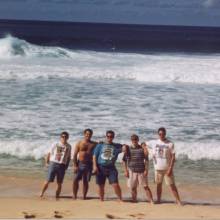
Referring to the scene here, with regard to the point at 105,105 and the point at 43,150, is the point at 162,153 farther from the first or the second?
the point at 105,105

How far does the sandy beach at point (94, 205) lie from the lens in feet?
31.3

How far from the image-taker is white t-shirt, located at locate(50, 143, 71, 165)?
35.7 ft

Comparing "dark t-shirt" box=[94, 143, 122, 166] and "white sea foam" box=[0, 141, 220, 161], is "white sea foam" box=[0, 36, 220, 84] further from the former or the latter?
"dark t-shirt" box=[94, 143, 122, 166]

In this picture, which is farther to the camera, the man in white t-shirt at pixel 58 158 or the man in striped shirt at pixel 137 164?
the man in white t-shirt at pixel 58 158

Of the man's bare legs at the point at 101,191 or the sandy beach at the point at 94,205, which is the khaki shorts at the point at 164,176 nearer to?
the sandy beach at the point at 94,205

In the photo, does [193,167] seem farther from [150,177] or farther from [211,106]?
[211,106]

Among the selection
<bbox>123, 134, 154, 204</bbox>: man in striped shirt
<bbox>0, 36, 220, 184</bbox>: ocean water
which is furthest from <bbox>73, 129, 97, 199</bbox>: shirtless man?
<bbox>0, 36, 220, 184</bbox>: ocean water

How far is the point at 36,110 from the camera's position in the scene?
19.0 metres

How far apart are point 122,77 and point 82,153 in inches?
708

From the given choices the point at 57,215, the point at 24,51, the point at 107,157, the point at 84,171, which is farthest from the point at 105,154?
the point at 24,51

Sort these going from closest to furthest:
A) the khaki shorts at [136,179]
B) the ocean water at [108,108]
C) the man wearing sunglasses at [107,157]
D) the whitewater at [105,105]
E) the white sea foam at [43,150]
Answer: the man wearing sunglasses at [107,157]
the khaki shorts at [136,179]
the white sea foam at [43,150]
the ocean water at [108,108]
the whitewater at [105,105]

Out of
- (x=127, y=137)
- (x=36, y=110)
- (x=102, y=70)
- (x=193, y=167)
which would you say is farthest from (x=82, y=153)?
(x=102, y=70)

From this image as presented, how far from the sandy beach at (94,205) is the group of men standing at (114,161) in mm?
352

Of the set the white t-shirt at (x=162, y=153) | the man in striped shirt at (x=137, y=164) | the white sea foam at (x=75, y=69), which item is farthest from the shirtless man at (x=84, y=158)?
the white sea foam at (x=75, y=69)
